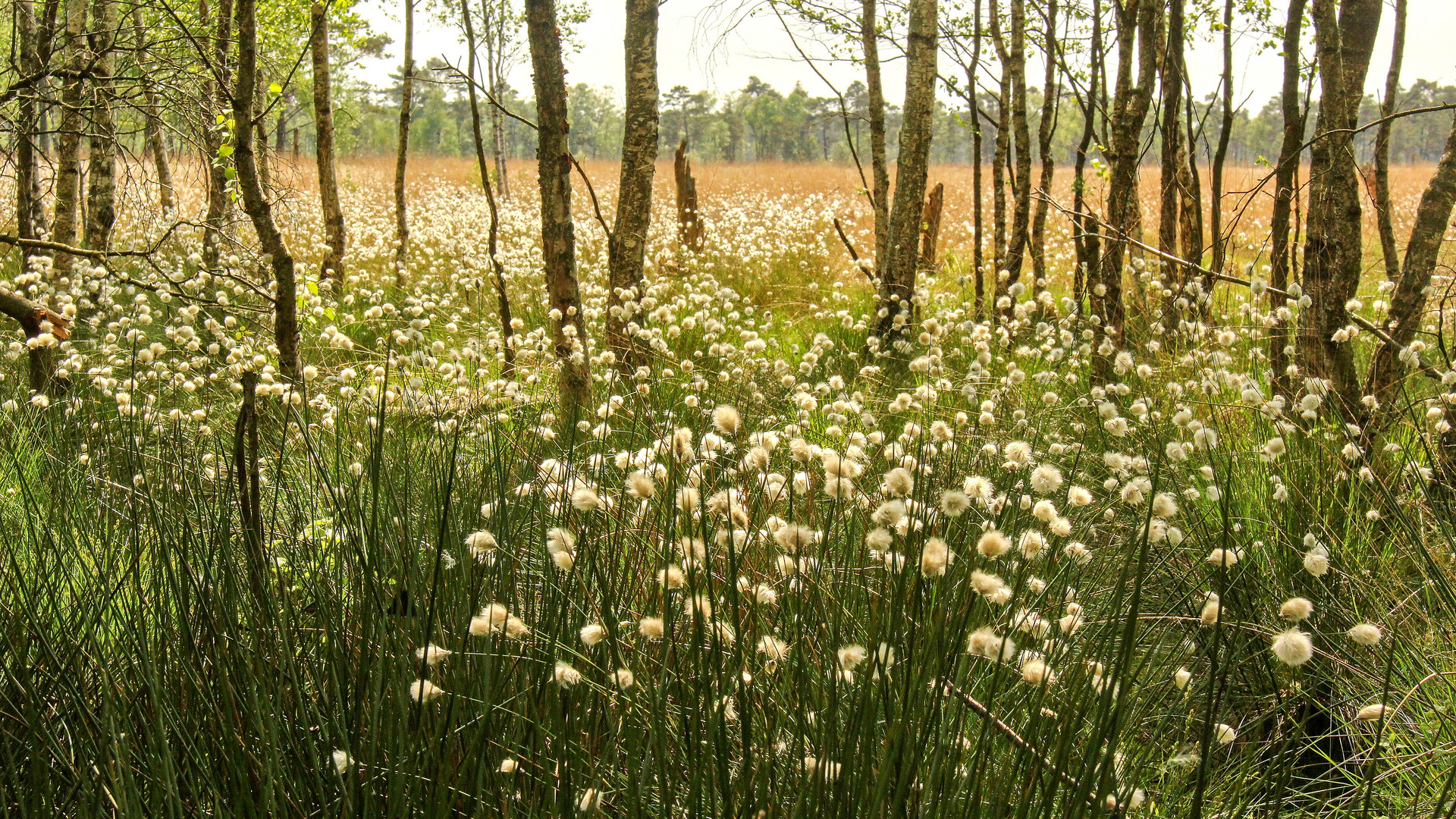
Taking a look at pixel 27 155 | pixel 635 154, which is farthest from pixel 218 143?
pixel 635 154

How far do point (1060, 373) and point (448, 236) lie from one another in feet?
33.1

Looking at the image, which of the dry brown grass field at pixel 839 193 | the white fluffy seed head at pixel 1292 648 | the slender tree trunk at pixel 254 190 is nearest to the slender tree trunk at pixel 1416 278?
the white fluffy seed head at pixel 1292 648

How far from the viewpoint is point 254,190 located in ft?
10.7

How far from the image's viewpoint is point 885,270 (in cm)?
705

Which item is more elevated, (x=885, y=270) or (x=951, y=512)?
(x=885, y=270)

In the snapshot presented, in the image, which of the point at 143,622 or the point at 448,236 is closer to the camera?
the point at 143,622

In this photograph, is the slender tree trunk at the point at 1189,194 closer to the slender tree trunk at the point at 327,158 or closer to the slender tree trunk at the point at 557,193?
the slender tree trunk at the point at 557,193

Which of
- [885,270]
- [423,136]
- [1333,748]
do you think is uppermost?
[423,136]

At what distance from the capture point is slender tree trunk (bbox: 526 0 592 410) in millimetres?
4816

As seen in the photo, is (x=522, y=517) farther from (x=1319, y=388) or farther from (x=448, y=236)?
(x=448, y=236)

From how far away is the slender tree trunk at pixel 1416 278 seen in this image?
366 cm

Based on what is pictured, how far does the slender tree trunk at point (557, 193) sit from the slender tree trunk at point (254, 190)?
143cm

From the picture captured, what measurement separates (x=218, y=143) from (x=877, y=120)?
5.10 meters

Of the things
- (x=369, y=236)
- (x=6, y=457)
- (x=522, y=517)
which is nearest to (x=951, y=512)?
(x=522, y=517)
